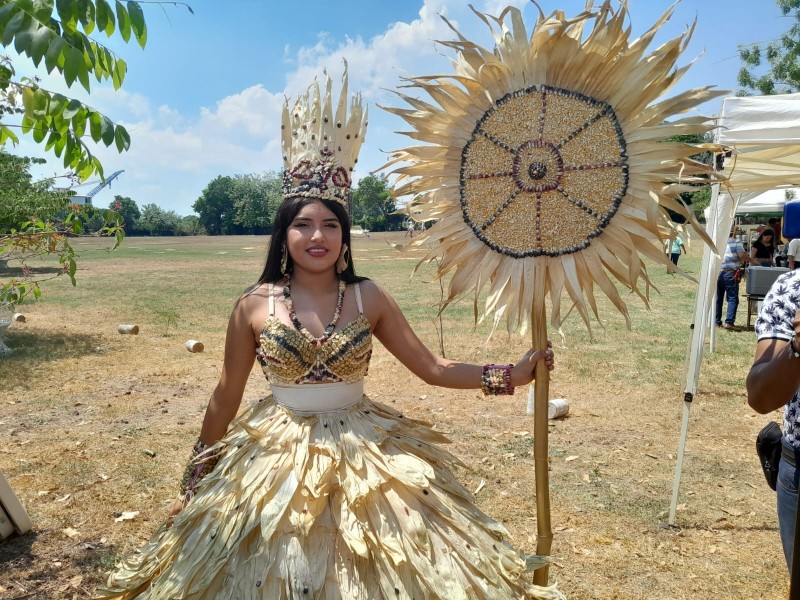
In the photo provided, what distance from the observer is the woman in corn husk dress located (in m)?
2.02

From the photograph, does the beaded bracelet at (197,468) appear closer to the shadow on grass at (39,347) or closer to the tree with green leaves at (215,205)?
the shadow on grass at (39,347)

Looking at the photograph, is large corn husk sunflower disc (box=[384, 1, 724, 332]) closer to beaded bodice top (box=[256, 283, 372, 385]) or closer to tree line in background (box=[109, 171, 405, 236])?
beaded bodice top (box=[256, 283, 372, 385])

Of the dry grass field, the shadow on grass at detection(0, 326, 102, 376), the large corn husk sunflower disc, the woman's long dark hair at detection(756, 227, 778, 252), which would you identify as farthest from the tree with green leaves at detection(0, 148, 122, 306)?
the woman's long dark hair at detection(756, 227, 778, 252)

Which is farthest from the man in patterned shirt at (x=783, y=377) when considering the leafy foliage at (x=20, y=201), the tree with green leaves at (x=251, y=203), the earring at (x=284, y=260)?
the tree with green leaves at (x=251, y=203)

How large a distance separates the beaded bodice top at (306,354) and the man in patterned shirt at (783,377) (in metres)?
1.41

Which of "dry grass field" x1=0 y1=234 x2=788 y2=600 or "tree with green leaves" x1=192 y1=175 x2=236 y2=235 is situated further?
"tree with green leaves" x1=192 y1=175 x2=236 y2=235

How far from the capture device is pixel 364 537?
6.72 feet

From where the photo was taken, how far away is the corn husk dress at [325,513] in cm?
200

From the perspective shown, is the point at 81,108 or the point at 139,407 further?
the point at 139,407

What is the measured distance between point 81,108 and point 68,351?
733 centimetres

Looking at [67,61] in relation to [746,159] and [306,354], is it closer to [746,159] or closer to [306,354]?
A: [306,354]

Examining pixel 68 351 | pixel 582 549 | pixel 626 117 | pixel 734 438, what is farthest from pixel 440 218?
pixel 68 351

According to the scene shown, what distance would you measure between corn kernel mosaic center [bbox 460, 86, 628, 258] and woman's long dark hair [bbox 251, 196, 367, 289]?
518mm

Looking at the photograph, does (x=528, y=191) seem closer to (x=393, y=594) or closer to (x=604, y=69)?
(x=604, y=69)
